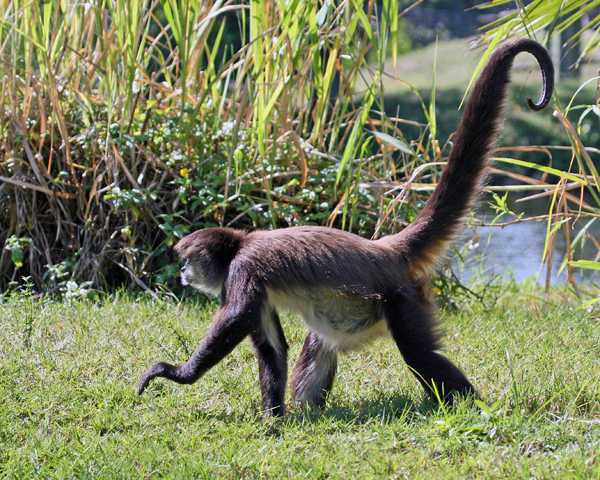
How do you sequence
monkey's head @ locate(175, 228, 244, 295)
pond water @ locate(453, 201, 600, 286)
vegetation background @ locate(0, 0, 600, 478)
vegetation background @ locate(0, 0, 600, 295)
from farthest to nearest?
pond water @ locate(453, 201, 600, 286) < vegetation background @ locate(0, 0, 600, 295) < monkey's head @ locate(175, 228, 244, 295) < vegetation background @ locate(0, 0, 600, 478)

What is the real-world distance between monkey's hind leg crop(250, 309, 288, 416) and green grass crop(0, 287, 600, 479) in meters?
0.09

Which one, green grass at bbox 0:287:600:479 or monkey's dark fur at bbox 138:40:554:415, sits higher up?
monkey's dark fur at bbox 138:40:554:415

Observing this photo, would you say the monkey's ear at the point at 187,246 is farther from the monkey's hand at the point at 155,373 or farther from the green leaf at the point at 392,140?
the green leaf at the point at 392,140

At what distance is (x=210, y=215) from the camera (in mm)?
7059

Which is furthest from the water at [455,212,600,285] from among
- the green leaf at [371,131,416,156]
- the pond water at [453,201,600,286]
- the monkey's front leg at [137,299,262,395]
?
the monkey's front leg at [137,299,262,395]

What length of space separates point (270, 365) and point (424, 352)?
0.82 m

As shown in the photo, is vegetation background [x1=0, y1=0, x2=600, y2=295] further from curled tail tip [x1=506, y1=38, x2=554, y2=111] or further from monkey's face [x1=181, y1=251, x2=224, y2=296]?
curled tail tip [x1=506, y1=38, x2=554, y2=111]

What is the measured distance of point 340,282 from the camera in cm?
445

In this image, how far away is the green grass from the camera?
379cm

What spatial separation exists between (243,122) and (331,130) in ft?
2.18

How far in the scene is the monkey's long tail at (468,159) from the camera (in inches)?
173

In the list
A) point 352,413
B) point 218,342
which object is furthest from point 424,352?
point 218,342

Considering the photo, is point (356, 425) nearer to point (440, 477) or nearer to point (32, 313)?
point (440, 477)

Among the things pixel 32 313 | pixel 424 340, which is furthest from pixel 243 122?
pixel 424 340
